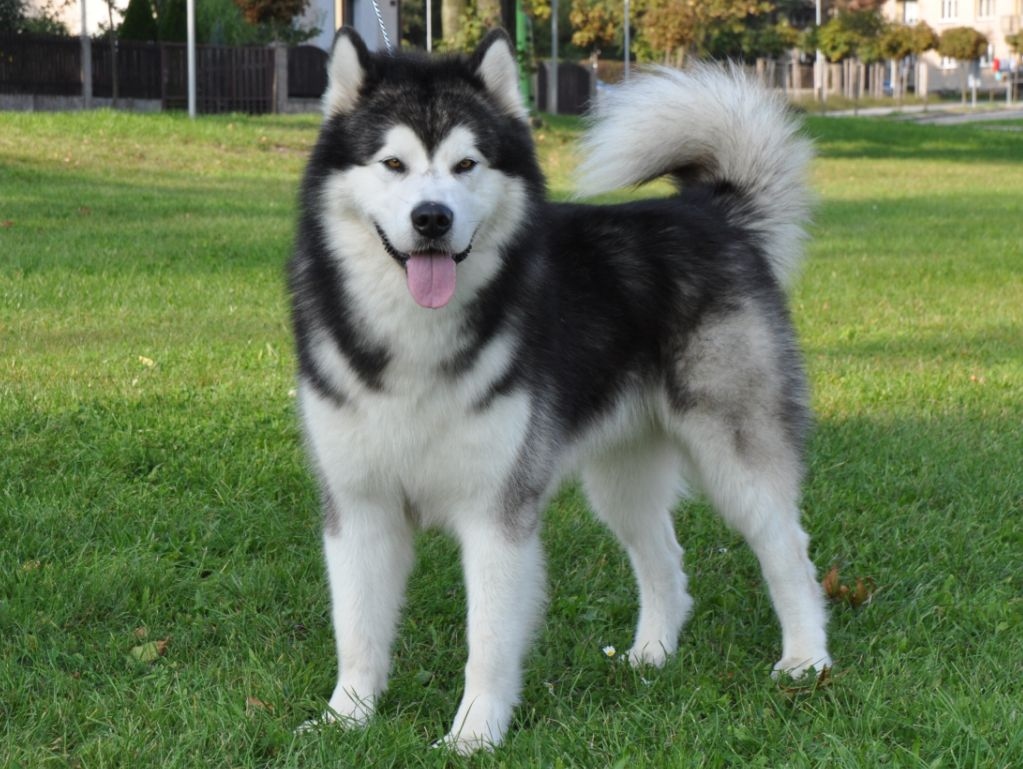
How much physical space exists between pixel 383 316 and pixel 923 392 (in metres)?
4.35

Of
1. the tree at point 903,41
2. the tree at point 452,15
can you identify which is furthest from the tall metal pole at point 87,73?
the tree at point 903,41

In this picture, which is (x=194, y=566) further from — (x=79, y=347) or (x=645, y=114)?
(x=79, y=347)

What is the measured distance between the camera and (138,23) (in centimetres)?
2673

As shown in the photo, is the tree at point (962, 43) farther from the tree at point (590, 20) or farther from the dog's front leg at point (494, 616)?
the dog's front leg at point (494, 616)

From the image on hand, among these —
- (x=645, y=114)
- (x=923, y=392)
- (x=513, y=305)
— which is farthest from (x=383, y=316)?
(x=923, y=392)

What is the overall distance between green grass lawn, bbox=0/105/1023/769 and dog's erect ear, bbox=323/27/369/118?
1.55 meters

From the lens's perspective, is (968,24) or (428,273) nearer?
(428,273)

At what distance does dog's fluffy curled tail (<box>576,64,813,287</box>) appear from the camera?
14.1 ft

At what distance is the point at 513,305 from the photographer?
3510 millimetres

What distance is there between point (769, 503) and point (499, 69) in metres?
1.50

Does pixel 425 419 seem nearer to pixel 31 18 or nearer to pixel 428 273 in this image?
pixel 428 273

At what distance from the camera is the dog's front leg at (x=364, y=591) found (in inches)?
139

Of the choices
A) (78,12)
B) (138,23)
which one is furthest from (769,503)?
(78,12)

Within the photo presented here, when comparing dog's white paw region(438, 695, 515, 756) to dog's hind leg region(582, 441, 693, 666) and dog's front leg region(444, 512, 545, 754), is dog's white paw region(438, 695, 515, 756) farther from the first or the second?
dog's hind leg region(582, 441, 693, 666)
